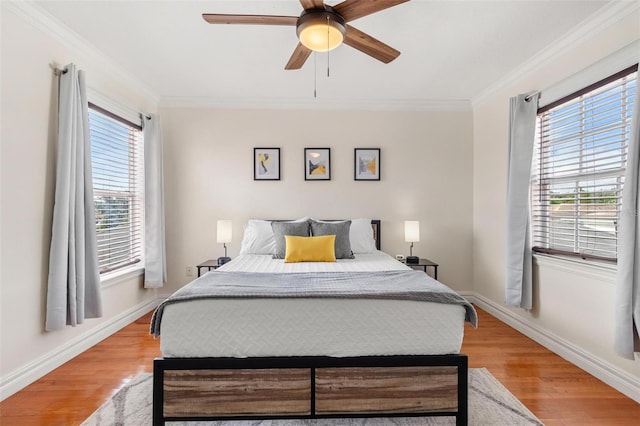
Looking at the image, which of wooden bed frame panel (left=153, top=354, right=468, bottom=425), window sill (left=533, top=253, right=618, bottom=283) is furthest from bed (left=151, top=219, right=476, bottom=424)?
window sill (left=533, top=253, right=618, bottom=283)

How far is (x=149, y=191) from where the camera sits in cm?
387

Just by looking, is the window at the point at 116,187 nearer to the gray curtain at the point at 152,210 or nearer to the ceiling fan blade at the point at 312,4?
the gray curtain at the point at 152,210

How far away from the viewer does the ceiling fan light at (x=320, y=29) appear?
1902mm

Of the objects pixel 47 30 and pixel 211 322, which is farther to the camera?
pixel 47 30

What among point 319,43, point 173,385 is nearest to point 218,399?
point 173,385

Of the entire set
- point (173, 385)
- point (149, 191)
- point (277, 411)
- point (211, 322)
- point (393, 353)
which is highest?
point (149, 191)

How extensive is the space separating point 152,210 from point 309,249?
1930 mm

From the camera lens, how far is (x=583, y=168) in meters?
2.72

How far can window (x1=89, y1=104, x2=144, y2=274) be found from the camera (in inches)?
128

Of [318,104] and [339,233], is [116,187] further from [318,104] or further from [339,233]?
[318,104]

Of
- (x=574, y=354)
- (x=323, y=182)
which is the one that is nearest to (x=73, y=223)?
(x=323, y=182)

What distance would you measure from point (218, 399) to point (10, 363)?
1546mm

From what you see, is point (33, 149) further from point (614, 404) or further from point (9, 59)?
point (614, 404)

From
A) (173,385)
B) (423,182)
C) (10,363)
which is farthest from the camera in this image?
(423,182)
